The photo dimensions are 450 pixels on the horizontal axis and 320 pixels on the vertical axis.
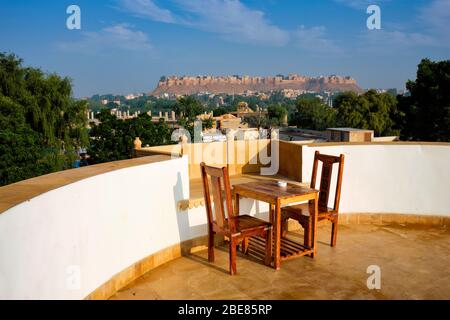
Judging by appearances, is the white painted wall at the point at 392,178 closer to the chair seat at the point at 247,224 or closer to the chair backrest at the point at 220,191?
the chair seat at the point at 247,224

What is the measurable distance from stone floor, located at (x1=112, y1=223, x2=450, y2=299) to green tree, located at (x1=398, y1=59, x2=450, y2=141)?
23.3 meters

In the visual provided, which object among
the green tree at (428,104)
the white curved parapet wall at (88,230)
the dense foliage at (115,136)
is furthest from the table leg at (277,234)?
the green tree at (428,104)

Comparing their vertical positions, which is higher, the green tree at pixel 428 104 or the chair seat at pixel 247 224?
the green tree at pixel 428 104

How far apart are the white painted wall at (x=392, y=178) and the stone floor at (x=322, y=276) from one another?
78 cm

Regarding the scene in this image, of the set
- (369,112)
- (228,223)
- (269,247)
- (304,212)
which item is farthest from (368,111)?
(228,223)

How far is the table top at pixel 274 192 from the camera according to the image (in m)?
4.14

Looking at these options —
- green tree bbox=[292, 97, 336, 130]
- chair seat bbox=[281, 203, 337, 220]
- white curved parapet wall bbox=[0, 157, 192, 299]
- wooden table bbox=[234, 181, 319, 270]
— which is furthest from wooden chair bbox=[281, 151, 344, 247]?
green tree bbox=[292, 97, 336, 130]

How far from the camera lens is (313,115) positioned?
56062 millimetres

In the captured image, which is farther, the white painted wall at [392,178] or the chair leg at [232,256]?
the white painted wall at [392,178]

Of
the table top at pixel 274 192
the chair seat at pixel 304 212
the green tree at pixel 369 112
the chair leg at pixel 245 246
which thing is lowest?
the chair leg at pixel 245 246

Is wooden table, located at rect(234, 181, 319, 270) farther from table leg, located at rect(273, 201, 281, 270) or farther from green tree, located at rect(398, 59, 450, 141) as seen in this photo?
green tree, located at rect(398, 59, 450, 141)

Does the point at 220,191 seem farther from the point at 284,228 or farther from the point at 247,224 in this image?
the point at 284,228

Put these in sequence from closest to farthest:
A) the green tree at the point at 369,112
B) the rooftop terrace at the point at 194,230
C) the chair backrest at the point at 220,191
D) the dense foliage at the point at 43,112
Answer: the rooftop terrace at the point at 194,230
the chair backrest at the point at 220,191
the dense foliage at the point at 43,112
the green tree at the point at 369,112
